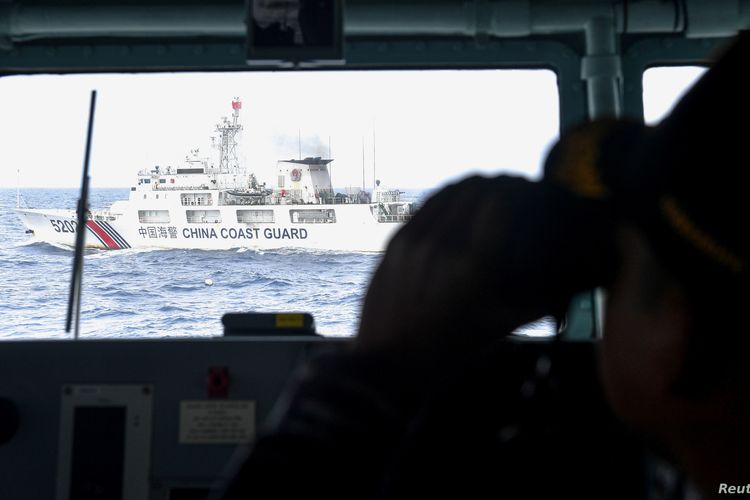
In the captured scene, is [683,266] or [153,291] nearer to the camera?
[683,266]

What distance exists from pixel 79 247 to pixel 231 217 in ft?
30.0

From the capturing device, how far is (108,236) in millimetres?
9117

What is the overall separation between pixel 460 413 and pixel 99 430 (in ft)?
5.34

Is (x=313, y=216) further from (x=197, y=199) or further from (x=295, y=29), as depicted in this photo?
(x=295, y=29)

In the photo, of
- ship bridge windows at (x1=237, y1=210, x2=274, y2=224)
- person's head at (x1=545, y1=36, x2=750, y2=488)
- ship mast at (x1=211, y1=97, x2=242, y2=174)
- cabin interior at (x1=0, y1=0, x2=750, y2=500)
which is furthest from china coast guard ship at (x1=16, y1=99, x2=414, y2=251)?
person's head at (x1=545, y1=36, x2=750, y2=488)

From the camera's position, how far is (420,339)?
592 millimetres

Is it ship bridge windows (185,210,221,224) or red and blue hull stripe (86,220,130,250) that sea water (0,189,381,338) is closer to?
red and blue hull stripe (86,220,130,250)

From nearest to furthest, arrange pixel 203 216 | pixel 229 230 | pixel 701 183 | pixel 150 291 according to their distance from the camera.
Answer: pixel 701 183
pixel 150 291
pixel 203 216
pixel 229 230

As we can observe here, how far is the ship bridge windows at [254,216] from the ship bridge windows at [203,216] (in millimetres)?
377

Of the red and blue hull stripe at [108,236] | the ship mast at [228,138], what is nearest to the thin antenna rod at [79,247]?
the ship mast at [228,138]

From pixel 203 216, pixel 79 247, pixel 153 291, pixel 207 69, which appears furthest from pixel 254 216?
pixel 79 247

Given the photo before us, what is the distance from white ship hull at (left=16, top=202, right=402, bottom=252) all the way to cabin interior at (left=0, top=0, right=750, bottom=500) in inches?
222

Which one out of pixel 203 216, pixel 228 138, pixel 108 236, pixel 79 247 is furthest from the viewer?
pixel 203 216

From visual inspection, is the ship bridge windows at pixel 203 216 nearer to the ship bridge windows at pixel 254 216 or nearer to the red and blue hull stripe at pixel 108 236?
the ship bridge windows at pixel 254 216
